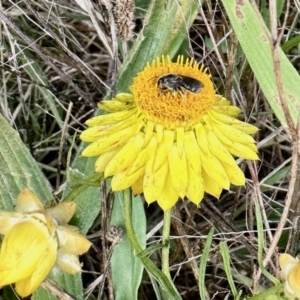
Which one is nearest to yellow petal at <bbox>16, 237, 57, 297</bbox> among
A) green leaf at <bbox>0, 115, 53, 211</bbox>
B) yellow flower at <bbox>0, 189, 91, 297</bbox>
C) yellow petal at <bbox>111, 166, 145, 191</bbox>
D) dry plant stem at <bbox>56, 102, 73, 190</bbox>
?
yellow flower at <bbox>0, 189, 91, 297</bbox>

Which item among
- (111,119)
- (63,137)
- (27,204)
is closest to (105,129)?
(111,119)

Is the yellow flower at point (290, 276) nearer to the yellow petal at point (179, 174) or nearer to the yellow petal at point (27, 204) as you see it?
the yellow petal at point (179, 174)

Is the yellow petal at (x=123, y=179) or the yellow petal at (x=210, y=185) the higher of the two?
the yellow petal at (x=123, y=179)

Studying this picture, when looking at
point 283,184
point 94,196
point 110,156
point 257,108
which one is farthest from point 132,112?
point 283,184

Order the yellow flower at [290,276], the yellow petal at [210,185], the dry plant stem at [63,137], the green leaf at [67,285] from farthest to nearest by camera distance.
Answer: the dry plant stem at [63,137] < the green leaf at [67,285] < the yellow petal at [210,185] < the yellow flower at [290,276]

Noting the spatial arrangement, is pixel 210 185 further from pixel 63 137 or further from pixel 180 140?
pixel 63 137

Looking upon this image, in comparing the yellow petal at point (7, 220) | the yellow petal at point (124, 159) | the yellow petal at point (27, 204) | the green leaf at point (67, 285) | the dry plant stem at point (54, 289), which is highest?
the yellow petal at point (124, 159)

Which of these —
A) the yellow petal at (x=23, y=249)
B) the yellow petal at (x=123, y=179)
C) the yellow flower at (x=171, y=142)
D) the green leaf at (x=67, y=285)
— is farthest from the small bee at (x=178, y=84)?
the green leaf at (x=67, y=285)
